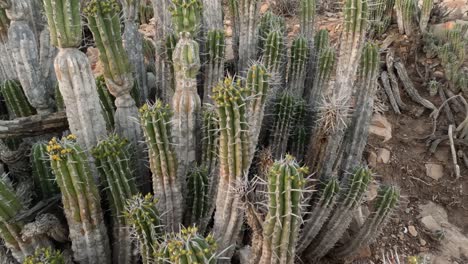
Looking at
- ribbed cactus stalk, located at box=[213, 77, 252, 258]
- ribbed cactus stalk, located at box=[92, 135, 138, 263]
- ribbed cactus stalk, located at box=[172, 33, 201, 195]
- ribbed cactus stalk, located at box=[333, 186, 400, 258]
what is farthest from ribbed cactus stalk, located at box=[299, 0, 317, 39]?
ribbed cactus stalk, located at box=[92, 135, 138, 263]

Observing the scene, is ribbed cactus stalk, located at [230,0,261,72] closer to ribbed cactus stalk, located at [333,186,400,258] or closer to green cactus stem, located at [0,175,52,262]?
ribbed cactus stalk, located at [333,186,400,258]

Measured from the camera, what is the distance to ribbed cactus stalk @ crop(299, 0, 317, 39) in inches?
206

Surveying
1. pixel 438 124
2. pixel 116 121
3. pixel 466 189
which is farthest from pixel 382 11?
pixel 116 121

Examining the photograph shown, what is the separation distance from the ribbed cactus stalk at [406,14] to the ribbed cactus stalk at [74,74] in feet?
18.2

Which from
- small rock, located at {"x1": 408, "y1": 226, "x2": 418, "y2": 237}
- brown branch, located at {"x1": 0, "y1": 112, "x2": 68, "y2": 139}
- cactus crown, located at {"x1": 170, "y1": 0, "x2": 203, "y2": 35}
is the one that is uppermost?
cactus crown, located at {"x1": 170, "y1": 0, "x2": 203, "y2": 35}

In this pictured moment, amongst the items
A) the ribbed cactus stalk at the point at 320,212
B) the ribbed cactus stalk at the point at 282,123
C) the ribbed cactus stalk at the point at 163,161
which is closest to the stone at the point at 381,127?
the ribbed cactus stalk at the point at 282,123

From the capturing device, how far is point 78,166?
305 cm

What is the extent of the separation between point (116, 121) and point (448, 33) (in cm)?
564

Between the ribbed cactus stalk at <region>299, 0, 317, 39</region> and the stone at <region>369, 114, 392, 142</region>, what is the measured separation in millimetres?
1713

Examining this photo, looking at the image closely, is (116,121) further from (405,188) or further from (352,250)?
(405,188)

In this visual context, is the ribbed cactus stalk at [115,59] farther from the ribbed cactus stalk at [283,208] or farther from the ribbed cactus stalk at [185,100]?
the ribbed cactus stalk at [283,208]

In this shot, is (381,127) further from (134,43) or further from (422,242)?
(134,43)

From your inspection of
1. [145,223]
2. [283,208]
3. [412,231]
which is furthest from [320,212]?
[412,231]

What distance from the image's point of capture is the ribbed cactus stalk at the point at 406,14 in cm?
713
